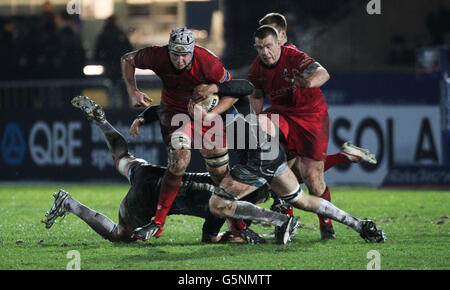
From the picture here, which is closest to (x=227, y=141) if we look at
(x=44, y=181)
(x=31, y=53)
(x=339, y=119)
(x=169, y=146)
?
(x=169, y=146)

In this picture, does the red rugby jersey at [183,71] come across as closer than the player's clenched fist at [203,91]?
No

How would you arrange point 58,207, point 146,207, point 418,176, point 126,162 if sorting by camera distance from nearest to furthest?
point 146,207 → point 58,207 → point 126,162 → point 418,176

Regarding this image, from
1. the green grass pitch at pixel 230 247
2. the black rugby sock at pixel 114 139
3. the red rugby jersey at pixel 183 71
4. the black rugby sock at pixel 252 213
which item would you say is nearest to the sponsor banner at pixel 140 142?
the green grass pitch at pixel 230 247

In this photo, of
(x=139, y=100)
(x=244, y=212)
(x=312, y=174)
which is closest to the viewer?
(x=244, y=212)

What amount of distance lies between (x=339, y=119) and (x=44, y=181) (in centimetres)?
516

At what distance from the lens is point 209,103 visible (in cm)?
810

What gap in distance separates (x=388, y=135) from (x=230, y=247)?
650 cm

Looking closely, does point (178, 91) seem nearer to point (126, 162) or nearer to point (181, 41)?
point (181, 41)

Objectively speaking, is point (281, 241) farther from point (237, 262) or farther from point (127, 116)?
point (127, 116)

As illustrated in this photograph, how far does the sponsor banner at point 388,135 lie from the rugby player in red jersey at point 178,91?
222 inches

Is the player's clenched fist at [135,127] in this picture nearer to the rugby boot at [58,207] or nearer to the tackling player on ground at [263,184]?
the rugby boot at [58,207]

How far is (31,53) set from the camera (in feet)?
52.4

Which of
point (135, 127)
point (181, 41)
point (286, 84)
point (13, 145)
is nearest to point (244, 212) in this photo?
point (135, 127)

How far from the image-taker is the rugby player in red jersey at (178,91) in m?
8.08
